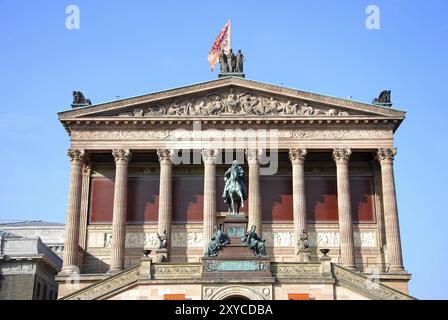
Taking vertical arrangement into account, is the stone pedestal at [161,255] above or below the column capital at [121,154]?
below

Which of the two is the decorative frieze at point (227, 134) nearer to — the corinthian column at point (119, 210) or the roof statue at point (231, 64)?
the corinthian column at point (119, 210)

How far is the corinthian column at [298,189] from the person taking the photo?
4631 cm

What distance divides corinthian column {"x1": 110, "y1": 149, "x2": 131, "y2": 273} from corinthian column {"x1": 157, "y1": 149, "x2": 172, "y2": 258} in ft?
8.74

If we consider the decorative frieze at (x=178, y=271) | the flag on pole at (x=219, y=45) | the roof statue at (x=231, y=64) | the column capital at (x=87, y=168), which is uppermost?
the flag on pole at (x=219, y=45)

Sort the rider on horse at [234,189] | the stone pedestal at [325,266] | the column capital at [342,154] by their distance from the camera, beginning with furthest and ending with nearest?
the column capital at [342,154] < the rider on horse at [234,189] < the stone pedestal at [325,266]

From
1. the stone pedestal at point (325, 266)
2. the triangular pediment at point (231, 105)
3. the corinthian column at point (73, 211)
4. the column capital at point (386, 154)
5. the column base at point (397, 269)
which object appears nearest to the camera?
the stone pedestal at point (325, 266)

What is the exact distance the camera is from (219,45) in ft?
182

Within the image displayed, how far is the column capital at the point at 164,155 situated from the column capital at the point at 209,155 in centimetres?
259

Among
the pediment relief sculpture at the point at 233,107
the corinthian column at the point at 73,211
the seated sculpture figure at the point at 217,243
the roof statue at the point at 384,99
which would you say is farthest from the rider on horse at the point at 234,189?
the roof statue at the point at 384,99

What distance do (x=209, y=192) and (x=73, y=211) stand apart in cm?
1013

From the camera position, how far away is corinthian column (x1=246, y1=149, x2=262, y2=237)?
1818 inches

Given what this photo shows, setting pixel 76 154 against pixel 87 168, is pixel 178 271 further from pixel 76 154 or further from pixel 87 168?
pixel 87 168

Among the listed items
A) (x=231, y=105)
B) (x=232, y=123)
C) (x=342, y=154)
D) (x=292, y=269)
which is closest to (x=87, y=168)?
(x=232, y=123)

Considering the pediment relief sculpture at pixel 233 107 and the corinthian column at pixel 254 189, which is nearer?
the corinthian column at pixel 254 189
